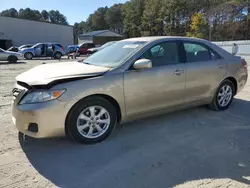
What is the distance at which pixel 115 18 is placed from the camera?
88188 mm

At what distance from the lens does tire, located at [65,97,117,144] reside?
3.60m

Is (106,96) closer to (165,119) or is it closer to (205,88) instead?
(165,119)

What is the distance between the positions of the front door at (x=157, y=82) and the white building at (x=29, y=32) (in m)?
37.1

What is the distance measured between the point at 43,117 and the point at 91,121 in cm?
70

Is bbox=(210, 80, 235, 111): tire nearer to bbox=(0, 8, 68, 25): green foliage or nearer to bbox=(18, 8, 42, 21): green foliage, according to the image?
bbox=(18, 8, 42, 21): green foliage

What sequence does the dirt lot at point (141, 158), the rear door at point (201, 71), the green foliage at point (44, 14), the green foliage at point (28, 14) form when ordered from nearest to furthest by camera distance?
the dirt lot at point (141, 158)
the rear door at point (201, 71)
the green foliage at point (28, 14)
the green foliage at point (44, 14)

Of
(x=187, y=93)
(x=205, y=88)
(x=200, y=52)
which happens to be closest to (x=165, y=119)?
(x=187, y=93)

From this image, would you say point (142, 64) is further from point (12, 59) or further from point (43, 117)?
point (12, 59)

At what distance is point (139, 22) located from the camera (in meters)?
70.4

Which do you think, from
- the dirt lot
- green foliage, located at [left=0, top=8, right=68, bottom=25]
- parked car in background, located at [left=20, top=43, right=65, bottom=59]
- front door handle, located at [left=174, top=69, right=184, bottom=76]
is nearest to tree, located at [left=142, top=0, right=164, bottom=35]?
parked car in background, located at [left=20, top=43, right=65, bottom=59]

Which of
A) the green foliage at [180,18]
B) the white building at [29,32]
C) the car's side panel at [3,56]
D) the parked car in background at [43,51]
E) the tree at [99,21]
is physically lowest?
the car's side panel at [3,56]

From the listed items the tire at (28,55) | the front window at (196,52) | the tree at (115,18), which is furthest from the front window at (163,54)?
the tree at (115,18)

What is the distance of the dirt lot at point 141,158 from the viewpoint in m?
2.88

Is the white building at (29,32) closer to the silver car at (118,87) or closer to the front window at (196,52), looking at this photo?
the silver car at (118,87)
